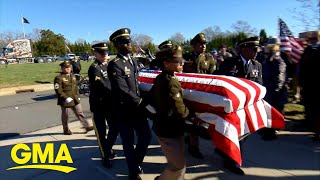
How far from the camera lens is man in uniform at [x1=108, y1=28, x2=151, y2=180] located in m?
3.44

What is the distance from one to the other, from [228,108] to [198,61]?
1.62m

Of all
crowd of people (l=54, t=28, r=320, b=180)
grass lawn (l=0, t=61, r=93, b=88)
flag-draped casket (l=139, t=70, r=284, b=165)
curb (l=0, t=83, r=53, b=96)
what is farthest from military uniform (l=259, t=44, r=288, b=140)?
curb (l=0, t=83, r=53, b=96)

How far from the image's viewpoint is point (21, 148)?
5.21 meters

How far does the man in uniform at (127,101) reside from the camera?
11.3ft

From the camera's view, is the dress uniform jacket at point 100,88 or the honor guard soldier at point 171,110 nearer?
the honor guard soldier at point 171,110

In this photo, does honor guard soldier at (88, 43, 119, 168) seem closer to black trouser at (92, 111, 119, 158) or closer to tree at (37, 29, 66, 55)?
black trouser at (92, 111, 119, 158)

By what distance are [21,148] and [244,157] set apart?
3751 millimetres

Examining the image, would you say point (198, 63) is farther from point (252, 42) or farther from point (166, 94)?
point (166, 94)

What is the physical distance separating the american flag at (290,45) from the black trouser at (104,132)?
666 centimetres

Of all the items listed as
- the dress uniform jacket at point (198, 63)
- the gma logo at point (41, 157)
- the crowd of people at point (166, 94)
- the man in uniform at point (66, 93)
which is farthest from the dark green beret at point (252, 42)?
the man in uniform at point (66, 93)

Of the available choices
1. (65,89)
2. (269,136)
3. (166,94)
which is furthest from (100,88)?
(269,136)

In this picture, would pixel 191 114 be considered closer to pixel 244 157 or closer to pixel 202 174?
pixel 202 174

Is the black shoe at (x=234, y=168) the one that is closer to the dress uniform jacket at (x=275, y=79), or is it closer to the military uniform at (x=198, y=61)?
the military uniform at (x=198, y=61)

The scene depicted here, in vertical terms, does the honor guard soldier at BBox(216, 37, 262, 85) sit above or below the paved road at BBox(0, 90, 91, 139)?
above
